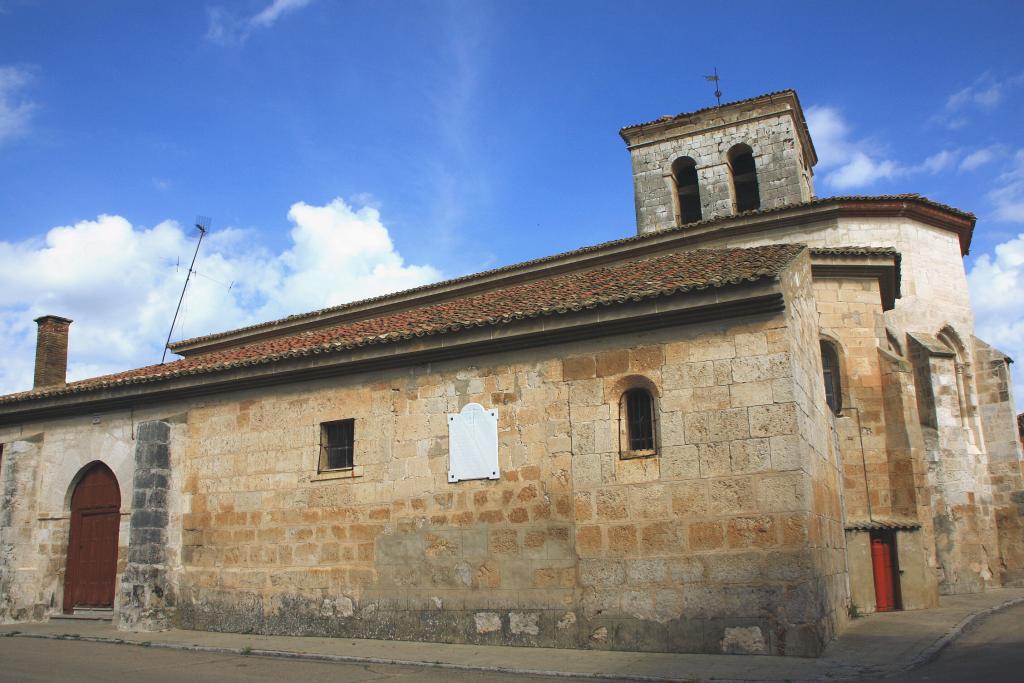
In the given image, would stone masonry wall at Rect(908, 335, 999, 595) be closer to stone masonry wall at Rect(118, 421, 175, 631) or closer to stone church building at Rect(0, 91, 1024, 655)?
stone church building at Rect(0, 91, 1024, 655)

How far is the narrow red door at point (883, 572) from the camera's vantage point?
12922 millimetres

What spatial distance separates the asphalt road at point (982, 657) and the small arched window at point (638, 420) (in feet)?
11.8

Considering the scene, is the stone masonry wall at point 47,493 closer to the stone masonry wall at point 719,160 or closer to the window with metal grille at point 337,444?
the window with metal grille at point 337,444

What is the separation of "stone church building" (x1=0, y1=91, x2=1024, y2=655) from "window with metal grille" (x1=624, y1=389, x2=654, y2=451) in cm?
3

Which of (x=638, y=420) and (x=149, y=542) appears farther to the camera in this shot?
(x=149, y=542)

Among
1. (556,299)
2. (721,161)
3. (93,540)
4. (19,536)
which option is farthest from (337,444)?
(721,161)

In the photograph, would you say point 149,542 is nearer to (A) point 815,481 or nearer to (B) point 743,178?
(A) point 815,481

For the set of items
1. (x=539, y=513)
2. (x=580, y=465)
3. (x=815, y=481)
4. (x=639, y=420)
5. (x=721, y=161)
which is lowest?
(x=539, y=513)


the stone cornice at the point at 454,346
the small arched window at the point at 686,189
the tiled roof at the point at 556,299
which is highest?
the small arched window at the point at 686,189

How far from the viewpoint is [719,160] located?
72.0ft

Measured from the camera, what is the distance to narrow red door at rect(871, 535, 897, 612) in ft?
42.4

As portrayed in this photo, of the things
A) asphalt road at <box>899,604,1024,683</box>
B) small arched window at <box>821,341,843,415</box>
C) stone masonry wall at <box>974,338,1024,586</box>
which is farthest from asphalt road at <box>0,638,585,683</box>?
stone masonry wall at <box>974,338,1024,586</box>

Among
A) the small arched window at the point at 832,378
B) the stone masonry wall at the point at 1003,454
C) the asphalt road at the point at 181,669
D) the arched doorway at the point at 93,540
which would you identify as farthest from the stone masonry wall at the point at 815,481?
the arched doorway at the point at 93,540

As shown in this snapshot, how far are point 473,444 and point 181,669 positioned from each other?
424 cm
